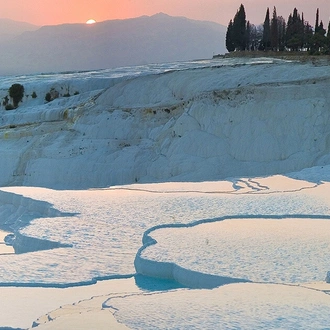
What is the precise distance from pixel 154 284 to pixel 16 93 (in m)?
32.1

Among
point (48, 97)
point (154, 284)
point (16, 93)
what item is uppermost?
Answer: point (16, 93)

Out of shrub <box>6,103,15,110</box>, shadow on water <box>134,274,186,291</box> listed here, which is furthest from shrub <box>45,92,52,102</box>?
shadow on water <box>134,274,186,291</box>

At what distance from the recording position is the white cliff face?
25.9 metres

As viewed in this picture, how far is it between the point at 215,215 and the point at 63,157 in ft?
51.0

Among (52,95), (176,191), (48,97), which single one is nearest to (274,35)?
(52,95)

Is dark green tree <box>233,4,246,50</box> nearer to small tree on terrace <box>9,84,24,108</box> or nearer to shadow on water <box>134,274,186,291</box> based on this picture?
small tree on terrace <box>9,84,24,108</box>

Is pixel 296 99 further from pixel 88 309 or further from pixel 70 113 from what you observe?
pixel 88 309

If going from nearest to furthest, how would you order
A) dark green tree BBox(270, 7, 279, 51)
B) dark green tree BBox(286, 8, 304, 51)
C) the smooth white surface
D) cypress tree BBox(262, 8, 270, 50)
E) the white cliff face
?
the smooth white surface, the white cliff face, dark green tree BBox(286, 8, 304, 51), dark green tree BBox(270, 7, 279, 51), cypress tree BBox(262, 8, 270, 50)

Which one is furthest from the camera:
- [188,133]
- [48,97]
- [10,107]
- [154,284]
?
[48,97]

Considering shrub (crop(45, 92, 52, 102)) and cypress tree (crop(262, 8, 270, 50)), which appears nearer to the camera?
shrub (crop(45, 92, 52, 102))

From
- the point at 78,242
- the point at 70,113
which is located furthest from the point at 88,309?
the point at 70,113

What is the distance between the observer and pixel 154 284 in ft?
34.0

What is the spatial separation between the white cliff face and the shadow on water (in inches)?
564

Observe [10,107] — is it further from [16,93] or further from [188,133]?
[188,133]
